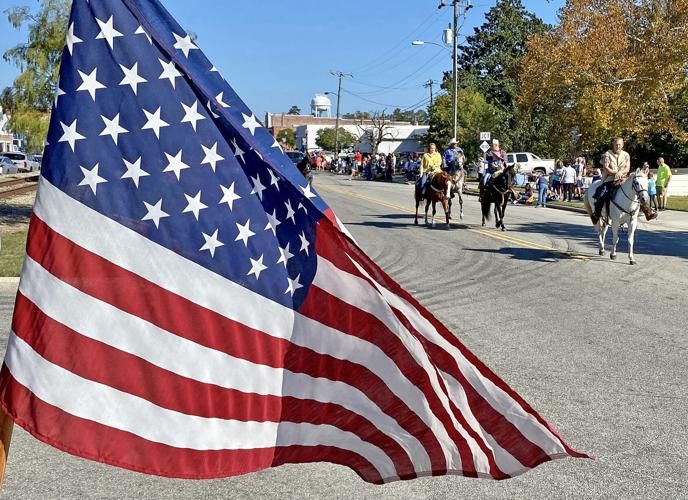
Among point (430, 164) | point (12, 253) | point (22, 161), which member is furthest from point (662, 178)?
point (22, 161)

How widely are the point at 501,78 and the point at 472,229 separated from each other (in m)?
67.6

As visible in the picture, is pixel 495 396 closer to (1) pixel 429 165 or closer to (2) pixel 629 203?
(2) pixel 629 203

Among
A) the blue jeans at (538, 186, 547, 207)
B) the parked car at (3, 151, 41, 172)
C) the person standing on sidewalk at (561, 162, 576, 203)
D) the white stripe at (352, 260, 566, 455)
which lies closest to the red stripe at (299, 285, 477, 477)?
the white stripe at (352, 260, 566, 455)

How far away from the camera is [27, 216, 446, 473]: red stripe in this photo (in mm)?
2457

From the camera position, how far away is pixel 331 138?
12988 cm

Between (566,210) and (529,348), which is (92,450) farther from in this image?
(566,210)

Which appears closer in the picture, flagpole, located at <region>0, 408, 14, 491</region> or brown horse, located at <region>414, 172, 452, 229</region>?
flagpole, located at <region>0, 408, 14, 491</region>

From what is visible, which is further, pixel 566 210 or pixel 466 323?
pixel 566 210

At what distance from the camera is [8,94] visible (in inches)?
933

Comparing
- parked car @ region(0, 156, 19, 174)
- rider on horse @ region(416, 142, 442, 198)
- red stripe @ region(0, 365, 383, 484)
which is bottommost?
parked car @ region(0, 156, 19, 174)

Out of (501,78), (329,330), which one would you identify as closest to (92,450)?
(329,330)

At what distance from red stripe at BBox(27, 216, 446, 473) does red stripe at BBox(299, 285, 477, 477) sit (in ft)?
0.30

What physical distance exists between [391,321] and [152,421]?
2.80 feet

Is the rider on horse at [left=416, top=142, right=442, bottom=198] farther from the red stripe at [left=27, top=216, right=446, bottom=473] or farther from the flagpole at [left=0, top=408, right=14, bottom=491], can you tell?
the flagpole at [left=0, top=408, right=14, bottom=491]
